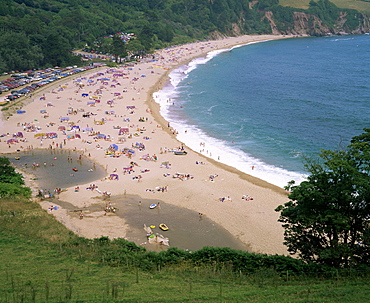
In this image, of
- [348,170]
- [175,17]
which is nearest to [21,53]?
[348,170]

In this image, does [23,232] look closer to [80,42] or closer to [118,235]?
[118,235]

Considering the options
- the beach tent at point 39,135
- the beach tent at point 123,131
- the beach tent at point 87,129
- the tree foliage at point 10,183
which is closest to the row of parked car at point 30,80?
the beach tent at point 39,135

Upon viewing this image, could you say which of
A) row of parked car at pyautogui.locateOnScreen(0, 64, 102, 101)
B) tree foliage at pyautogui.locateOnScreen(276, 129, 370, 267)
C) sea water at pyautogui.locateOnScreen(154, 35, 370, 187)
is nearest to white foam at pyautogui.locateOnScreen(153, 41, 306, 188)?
sea water at pyautogui.locateOnScreen(154, 35, 370, 187)

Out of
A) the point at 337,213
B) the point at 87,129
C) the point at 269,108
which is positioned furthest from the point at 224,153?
the point at 337,213

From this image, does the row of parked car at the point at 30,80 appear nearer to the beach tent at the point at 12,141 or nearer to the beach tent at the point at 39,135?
the beach tent at the point at 39,135

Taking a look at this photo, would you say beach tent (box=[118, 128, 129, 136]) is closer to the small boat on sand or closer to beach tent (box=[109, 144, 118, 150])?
beach tent (box=[109, 144, 118, 150])

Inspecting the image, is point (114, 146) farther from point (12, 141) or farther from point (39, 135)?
point (12, 141)
